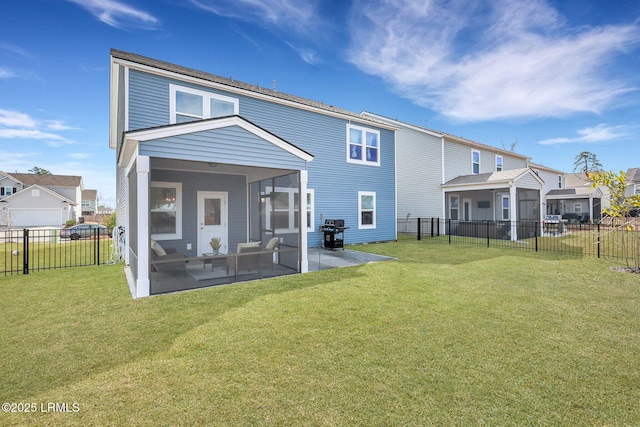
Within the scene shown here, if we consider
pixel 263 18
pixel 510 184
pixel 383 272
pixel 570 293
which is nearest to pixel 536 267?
pixel 570 293

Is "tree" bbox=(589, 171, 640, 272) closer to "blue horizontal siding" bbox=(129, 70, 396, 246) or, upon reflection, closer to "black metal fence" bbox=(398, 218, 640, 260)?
"black metal fence" bbox=(398, 218, 640, 260)

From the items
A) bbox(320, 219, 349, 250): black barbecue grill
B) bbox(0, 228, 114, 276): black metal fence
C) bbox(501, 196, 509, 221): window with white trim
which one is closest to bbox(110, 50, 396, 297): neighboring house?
bbox(320, 219, 349, 250): black barbecue grill

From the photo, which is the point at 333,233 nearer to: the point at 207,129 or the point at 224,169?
the point at 224,169

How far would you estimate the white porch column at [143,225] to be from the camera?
535 cm

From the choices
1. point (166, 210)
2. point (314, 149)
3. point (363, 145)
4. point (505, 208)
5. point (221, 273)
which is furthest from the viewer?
point (505, 208)

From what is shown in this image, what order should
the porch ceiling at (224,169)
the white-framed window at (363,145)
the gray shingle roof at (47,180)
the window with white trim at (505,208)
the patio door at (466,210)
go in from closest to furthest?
the porch ceiling at (224,169), the white-framed window at (363,145), the window with white trim at (505,208), the patio door at (466,210), the gray shingle roof at (47,180)

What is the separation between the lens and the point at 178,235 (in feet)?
30.0

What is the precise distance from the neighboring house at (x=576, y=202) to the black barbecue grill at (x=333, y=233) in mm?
27765

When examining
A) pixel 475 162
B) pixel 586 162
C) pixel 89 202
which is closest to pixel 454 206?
pixel 475 162

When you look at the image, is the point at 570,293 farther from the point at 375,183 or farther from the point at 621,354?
the point at 375,183

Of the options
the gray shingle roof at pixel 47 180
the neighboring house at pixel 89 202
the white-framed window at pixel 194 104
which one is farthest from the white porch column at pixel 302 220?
the neighboring house at pixel 89 202

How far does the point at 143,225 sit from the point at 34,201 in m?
41.9

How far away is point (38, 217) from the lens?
33375 mm

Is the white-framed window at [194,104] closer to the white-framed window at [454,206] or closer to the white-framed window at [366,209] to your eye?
the white-framed window at [366,209]
